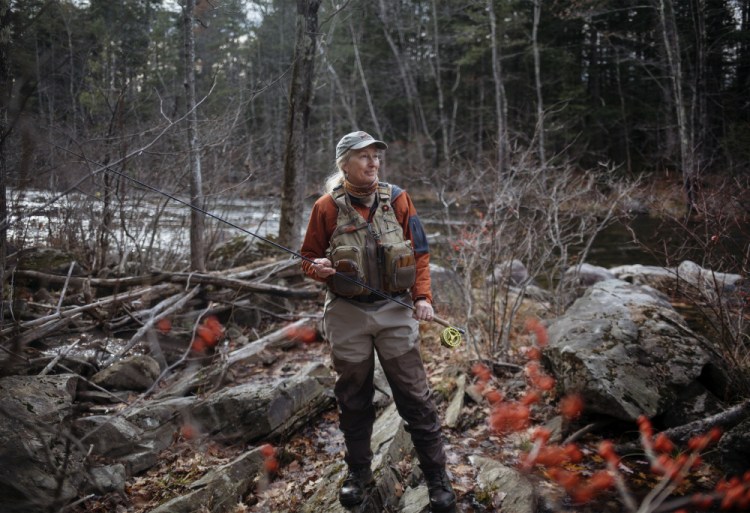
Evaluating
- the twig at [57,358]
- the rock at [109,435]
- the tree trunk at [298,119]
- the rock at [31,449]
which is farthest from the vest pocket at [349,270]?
the tree trunk at [298,119]

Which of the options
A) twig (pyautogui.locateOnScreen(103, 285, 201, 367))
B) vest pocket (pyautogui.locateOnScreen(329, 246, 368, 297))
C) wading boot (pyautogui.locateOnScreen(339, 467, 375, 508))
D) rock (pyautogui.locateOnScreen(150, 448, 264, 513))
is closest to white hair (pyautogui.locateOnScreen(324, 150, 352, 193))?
vest pocket (pyautogui.locateOnScreen(329, 246, 368, 297))

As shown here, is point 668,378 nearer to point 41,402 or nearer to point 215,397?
point 215,397

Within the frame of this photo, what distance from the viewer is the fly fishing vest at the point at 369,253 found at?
2.94 meters

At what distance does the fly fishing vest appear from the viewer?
294cm

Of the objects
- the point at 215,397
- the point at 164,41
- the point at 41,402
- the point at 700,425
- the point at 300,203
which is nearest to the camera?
the point at 41,402

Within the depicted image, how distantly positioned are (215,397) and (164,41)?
1012cm

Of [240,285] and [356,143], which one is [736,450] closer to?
[356,143]

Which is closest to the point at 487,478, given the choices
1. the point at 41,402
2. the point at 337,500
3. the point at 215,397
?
the point at 337,500

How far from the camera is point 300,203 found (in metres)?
8.50

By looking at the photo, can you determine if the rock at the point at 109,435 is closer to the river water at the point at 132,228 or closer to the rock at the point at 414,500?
the rock at the point at 414,500

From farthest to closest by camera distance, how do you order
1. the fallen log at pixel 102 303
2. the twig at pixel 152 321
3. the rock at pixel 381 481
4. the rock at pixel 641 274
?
the rock at pixel 641 274 → the twig at pixel 152 321 → the fallen log at pixel 102 303 → the rock at pixel 381 481

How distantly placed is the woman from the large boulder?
5.53 ft

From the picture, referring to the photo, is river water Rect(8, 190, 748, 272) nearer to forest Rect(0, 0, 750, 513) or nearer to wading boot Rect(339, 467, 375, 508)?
forest Rect(0, 0, 750, 513)

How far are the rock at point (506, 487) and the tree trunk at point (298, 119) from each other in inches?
218
